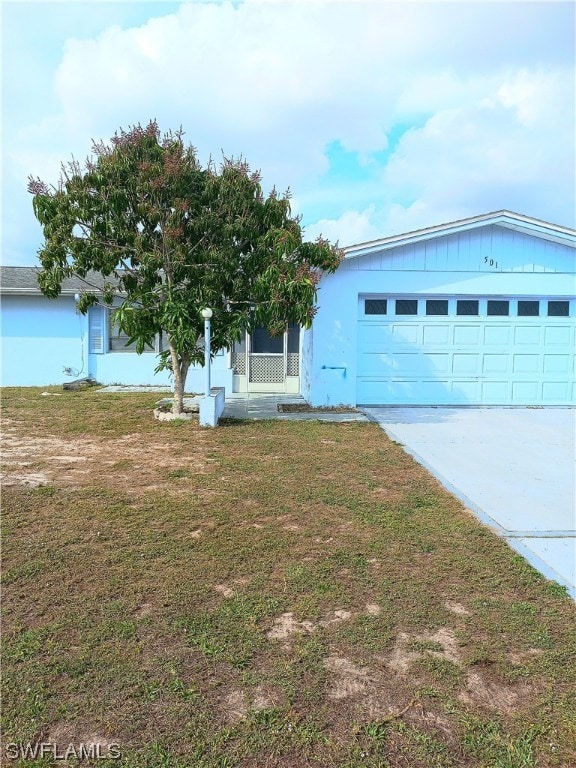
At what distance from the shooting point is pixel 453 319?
36.3 feet

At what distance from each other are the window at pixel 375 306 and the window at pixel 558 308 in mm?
3531

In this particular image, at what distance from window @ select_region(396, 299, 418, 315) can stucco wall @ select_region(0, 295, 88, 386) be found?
356 inches

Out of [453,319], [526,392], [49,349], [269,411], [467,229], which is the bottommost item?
[269,411]

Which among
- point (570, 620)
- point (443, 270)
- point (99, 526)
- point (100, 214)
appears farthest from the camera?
point (443, 270)

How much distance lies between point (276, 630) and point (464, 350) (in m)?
9.25

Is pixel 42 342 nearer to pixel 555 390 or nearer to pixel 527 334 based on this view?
pixel 527 334

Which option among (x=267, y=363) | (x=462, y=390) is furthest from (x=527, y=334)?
(x=267, y=363)

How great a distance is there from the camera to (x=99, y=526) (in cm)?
442

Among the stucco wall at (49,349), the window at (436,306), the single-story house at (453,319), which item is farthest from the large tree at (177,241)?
the stucco wall at (49,349)

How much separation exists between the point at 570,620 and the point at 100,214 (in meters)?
8.25

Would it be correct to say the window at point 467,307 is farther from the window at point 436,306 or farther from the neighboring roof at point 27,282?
the neighboring roof at point 27,282

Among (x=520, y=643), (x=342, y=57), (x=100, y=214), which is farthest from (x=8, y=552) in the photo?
(x=342, y=57)

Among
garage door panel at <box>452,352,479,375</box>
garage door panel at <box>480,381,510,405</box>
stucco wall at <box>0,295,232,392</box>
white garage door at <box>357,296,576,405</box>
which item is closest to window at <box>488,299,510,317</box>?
white garage door at <box>357,296,576,405</box>

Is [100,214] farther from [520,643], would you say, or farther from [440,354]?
[520,643]
